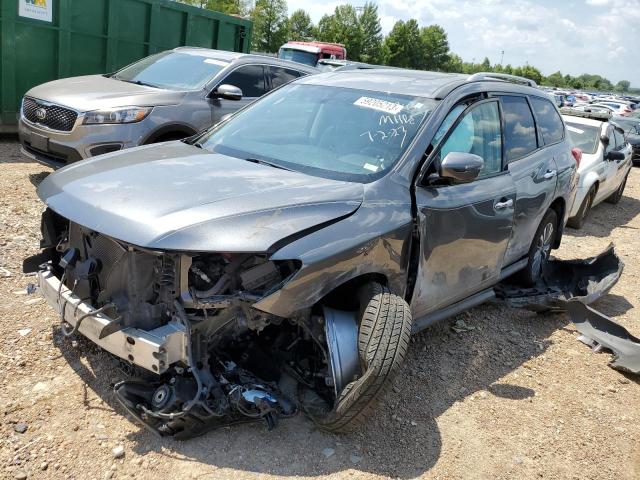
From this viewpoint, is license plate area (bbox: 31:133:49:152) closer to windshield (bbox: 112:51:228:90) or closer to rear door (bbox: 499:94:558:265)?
windshield (bbox: 112:51:228:90)

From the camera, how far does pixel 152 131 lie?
684 cm

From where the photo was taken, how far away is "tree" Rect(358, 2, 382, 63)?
76625 mm

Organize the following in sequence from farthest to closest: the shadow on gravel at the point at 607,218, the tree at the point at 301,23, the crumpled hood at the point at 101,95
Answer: the tree at the point at 301,23 < the shadow on gravel at the point at 607,218 < the crumpled hood at the point at 101,95

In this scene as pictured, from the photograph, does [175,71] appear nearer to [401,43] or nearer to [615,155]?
[615,155]

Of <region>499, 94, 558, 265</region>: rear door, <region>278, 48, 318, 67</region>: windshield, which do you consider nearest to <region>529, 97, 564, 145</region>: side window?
<region>499, 94, 558, 265</region>: rear door

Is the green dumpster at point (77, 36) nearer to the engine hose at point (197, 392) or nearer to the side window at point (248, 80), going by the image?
the side window at point (248, 80)

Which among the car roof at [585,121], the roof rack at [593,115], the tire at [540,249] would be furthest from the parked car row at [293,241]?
the roof rack at [593,115]

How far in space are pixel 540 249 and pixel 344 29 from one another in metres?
71.8

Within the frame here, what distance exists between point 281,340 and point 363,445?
0.71 metres

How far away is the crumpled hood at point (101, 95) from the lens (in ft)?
22.1

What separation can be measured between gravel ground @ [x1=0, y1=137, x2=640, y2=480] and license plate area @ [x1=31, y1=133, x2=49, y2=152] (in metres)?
2.19

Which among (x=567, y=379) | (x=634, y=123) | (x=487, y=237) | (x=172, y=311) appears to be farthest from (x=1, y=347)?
(x=634, y=123)

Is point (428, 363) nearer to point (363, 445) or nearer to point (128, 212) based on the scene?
point (363, 445)

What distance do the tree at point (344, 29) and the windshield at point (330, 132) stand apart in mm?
68140
